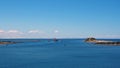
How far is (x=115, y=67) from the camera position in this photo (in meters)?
44.9

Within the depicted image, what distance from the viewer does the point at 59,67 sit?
45.1 metres

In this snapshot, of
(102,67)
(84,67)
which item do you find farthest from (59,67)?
(102,67)

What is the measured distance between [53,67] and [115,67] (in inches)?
489

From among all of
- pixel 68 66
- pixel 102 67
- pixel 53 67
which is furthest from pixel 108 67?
pixel 53 67

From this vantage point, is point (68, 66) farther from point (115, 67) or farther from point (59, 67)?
point (115, 67)

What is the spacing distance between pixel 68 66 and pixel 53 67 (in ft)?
10.1

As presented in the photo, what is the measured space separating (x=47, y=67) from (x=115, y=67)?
13612mm

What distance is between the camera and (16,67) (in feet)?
149

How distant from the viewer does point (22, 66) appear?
46.2 m

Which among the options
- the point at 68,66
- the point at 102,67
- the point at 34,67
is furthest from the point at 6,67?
the point at 102,67

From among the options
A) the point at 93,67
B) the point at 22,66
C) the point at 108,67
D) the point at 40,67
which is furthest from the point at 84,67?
the point at 22,66

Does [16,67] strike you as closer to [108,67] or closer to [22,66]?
[22,66]

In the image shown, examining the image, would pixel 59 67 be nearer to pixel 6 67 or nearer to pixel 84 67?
pixel 84 67

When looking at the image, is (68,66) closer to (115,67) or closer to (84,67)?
(84,67)
